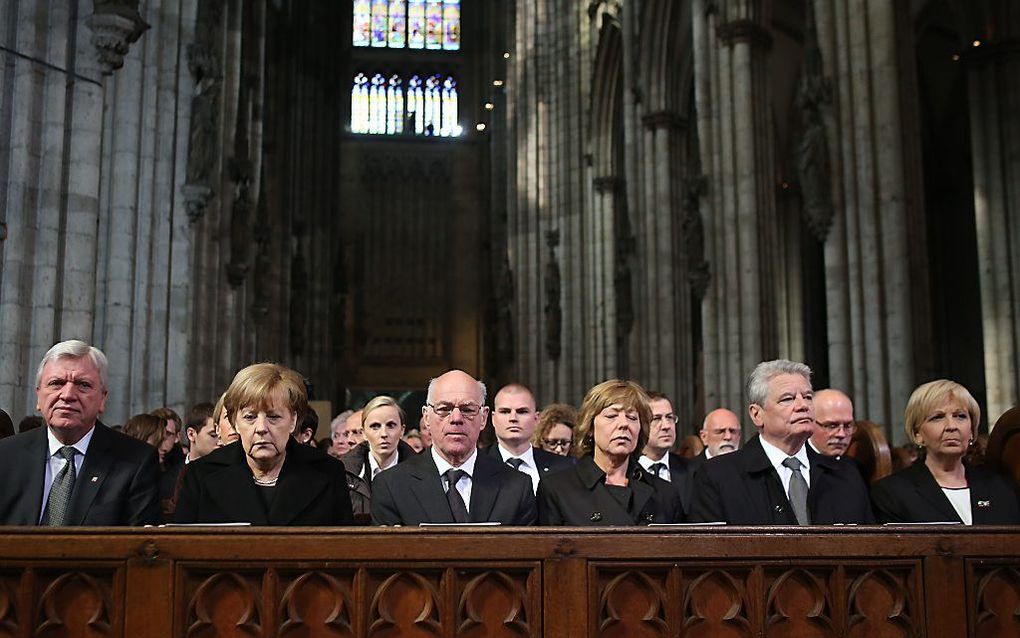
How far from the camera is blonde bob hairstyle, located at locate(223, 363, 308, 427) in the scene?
4.37 metres

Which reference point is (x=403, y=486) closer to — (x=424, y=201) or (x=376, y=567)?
(x=376, y=567)

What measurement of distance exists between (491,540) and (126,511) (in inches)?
70.8

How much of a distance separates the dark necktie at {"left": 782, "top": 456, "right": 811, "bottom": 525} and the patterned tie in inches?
116

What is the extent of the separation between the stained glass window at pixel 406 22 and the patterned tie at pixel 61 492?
149 feet

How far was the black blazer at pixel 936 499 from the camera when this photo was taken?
15.8ft

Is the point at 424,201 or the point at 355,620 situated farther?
the point at 424,201

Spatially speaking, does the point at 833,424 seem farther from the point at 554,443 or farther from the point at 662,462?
the point at 554,443

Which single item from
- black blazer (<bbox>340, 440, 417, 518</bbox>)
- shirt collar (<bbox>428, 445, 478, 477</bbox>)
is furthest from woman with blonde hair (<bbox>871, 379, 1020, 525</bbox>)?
black blazer (<bbox>340, 440, 417, 518</bbox>)

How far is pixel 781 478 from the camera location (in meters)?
4.97

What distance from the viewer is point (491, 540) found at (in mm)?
3379

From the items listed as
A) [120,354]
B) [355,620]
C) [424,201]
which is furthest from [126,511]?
[424,201]

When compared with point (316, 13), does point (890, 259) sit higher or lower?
lower

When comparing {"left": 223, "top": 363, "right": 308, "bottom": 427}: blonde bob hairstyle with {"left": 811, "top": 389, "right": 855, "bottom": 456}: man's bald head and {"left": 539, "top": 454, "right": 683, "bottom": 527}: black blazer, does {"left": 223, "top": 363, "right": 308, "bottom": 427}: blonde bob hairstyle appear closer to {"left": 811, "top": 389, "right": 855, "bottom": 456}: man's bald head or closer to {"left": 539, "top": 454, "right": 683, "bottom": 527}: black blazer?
{"left": 539, "top": 454, "right": 683, "bottom": 527}: black blazer

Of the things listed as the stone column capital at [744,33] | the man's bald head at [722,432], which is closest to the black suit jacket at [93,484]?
the man's bald head at [722,432]
